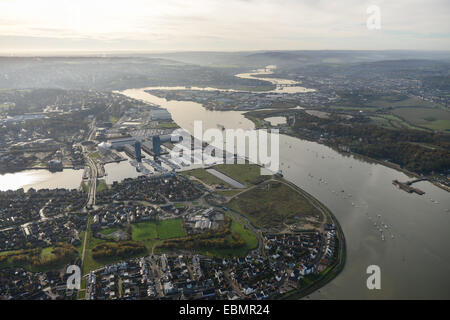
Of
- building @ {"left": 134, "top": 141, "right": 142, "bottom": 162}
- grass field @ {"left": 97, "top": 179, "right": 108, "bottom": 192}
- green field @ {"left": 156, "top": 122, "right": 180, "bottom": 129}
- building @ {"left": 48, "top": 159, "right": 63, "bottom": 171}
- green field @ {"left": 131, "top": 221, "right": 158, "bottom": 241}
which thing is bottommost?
green field @ {"left": 131, "top": 221, "right": 158, "bottom": 241}

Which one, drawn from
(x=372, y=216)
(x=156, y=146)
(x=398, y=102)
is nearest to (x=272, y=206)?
(x=372, y=216)

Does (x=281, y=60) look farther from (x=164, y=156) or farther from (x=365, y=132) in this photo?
(x=164, y=156)

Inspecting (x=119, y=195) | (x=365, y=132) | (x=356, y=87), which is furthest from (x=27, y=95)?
(x=356, y=87)

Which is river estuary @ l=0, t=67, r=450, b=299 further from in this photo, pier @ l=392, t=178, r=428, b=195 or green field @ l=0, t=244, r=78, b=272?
green field @ l=0, t=244, r=78, b=272

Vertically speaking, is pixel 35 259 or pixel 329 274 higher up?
pixel 35 259

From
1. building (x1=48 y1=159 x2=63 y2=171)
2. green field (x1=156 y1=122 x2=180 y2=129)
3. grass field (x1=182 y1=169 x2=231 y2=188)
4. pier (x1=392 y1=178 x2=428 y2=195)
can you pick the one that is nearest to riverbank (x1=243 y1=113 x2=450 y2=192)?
pier (x1=392 y1=178 x2=428 y2=195)

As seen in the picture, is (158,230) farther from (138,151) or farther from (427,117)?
(427,117)

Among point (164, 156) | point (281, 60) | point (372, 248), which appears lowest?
point (372, 248)
